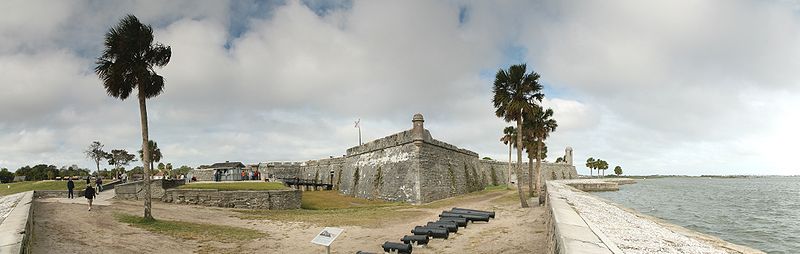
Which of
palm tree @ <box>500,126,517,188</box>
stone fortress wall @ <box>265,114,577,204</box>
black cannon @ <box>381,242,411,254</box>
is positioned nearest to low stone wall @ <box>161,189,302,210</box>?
stone fortress wall @ <box>265,114,577,204</box>

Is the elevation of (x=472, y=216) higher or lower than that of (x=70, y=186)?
lower

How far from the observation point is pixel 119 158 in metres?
67.4

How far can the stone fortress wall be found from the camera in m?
26.0

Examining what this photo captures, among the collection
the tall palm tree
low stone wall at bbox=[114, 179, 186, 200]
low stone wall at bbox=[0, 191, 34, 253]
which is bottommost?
low stone wall at bbox=[114, 179, 186, 200]

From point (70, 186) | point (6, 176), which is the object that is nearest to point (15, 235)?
point (70, 186)

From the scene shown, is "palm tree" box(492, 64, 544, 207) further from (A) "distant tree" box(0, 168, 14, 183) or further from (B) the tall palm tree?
(A) "distant tree" box(0, 168, 14, 183)

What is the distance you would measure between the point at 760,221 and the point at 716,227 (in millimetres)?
5222

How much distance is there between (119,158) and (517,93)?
7275 centimetres

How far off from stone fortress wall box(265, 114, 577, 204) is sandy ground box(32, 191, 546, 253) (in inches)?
352

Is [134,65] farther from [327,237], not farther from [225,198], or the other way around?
[327,237]

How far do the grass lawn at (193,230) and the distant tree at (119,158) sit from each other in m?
63.9

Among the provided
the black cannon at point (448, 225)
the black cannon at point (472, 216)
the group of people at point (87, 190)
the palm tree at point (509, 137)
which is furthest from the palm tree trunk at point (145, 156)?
the palm tree at point (509, 137)

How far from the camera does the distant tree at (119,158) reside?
66.3m

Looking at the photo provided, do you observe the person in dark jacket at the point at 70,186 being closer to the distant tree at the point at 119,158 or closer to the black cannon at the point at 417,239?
the black cannon at the point at 417,239
